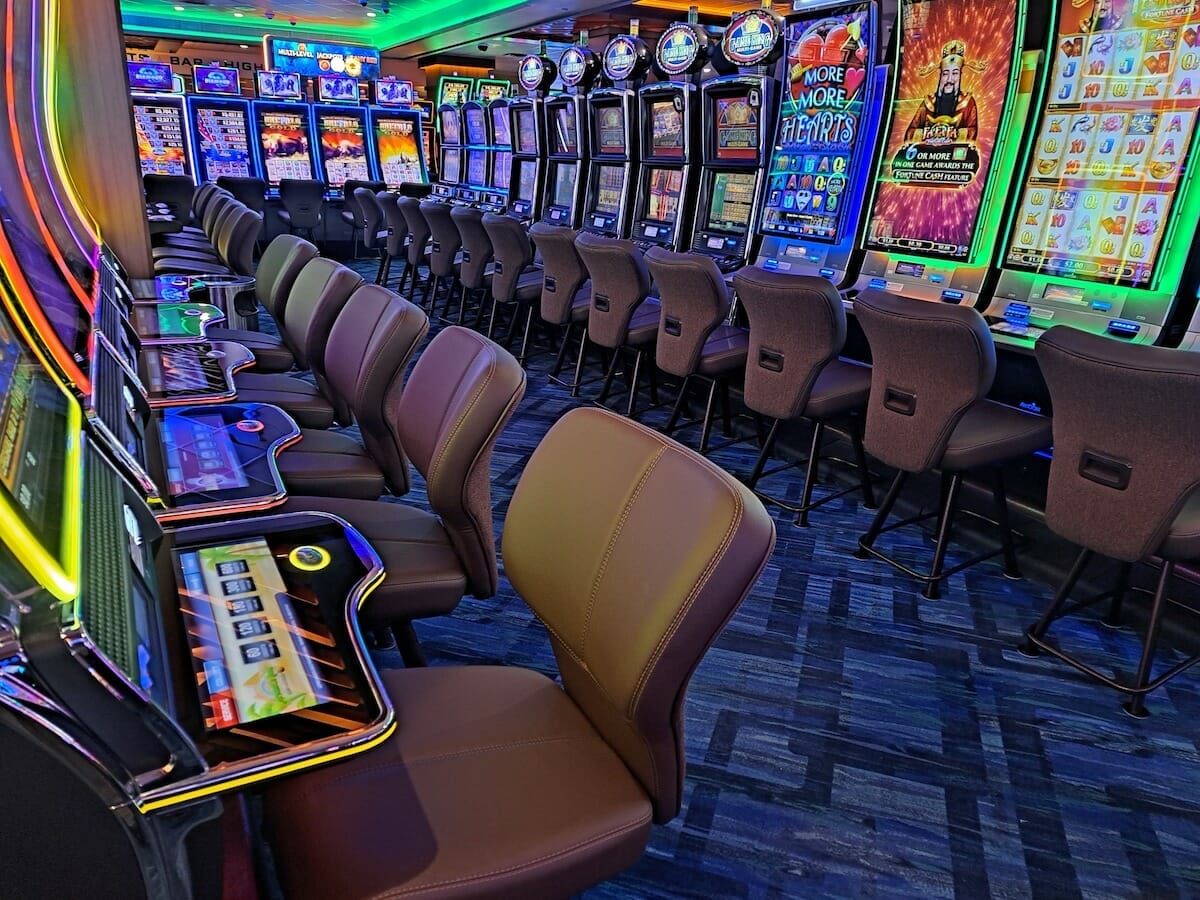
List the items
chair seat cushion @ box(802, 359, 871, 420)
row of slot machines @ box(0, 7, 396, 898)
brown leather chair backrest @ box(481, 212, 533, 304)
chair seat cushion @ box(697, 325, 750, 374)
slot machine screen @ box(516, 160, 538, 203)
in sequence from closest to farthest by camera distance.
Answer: row of slot machines @ box(0, 7, 396, 898), chair seat cushion @ box(802, 359, 871, 420), chair seat cushion @ box(697, 325, 750, 374), brown leather chair backrest @ box(481, 212, 533, 304), slot machine screen @ box(516, 160, 538, 203)

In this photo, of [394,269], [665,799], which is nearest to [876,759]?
[665,799]

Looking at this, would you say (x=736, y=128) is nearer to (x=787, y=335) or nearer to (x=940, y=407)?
(x=787, y=335)

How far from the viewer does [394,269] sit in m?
9.45

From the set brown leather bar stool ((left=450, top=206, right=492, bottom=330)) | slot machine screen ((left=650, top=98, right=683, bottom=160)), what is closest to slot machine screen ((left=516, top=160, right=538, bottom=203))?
brown leather bar stool ((left=450, top=206, right=492, bottom=330))

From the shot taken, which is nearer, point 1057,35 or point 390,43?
point 1057,35

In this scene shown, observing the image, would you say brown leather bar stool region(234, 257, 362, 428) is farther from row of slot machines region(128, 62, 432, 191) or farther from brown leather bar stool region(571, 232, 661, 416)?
row of slot machines region(128, 62, 432, 191)

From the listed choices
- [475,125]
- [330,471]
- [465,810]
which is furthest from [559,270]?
[475,125]

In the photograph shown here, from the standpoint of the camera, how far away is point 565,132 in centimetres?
595

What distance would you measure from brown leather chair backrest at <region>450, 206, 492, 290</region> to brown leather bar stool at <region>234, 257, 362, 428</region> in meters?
2.28

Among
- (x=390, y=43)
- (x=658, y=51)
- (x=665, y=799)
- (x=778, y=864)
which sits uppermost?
(x=390, y=43)

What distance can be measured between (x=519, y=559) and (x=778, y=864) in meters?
0.84

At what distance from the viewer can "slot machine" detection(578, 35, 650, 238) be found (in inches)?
201

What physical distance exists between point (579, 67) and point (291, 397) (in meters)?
3.89

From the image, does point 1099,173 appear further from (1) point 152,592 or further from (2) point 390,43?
(2) point 390,43
